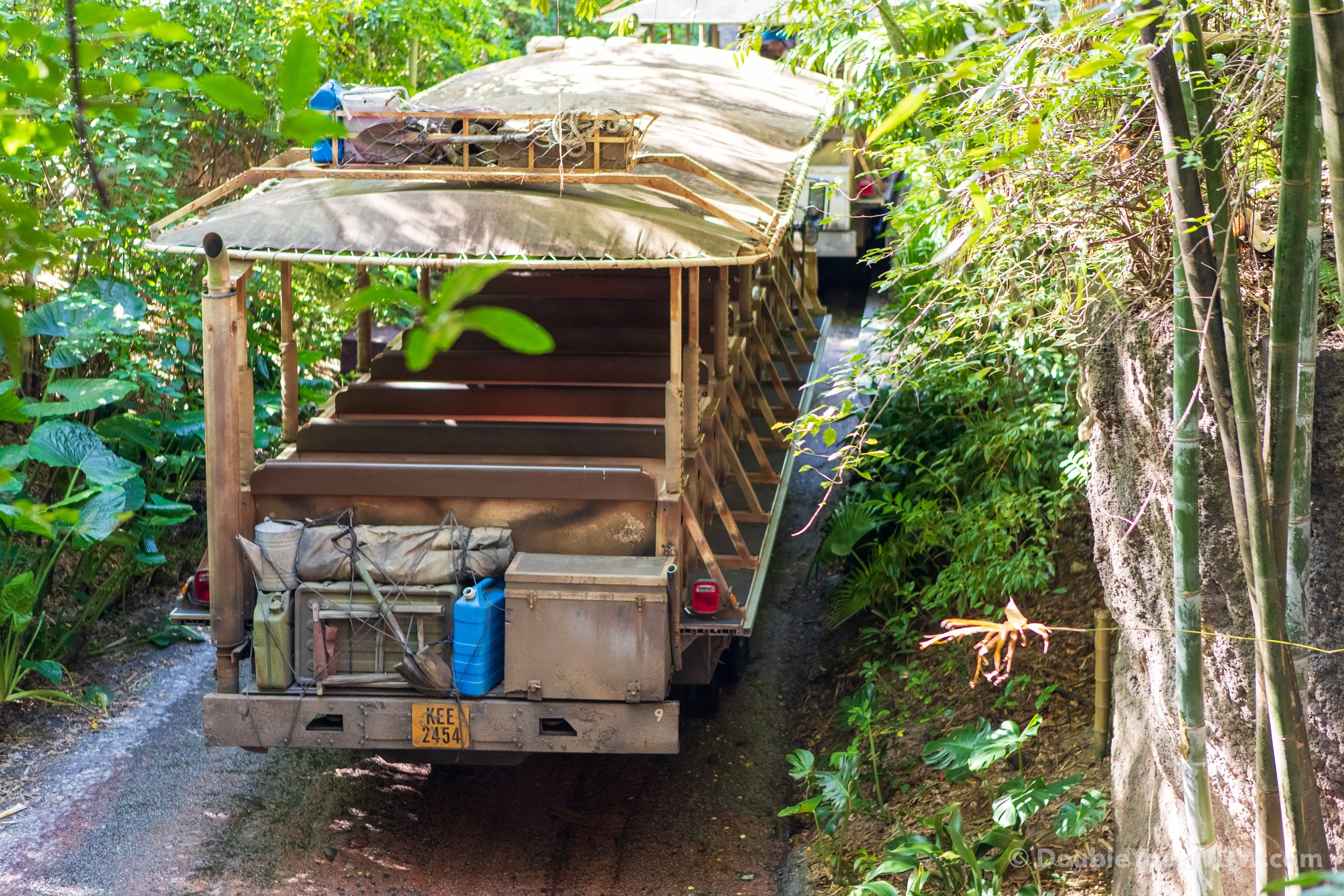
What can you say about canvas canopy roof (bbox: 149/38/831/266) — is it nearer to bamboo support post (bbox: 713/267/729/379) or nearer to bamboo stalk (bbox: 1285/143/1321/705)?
bamboo support post (bbox: 713/267/729/379)

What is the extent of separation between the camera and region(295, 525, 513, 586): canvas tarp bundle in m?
5.43

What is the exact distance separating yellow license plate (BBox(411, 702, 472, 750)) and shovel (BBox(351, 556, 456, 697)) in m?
0.06

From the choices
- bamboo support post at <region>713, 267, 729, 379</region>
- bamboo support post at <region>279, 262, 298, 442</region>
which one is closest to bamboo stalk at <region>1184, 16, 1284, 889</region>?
bamboo support post at <region>713, 267, 729, 379</region>

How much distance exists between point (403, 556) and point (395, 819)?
1425 mm

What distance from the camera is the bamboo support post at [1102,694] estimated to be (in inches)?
205

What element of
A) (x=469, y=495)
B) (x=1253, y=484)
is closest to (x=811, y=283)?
(x=469, y=495)

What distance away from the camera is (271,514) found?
5.70 metres

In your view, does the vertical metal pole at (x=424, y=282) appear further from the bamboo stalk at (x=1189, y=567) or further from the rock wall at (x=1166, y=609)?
the bamboo stalk at (x=1189, y=567)

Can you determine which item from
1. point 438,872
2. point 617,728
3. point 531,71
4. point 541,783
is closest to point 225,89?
point 617,728

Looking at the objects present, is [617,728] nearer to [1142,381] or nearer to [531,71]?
[1142,381]

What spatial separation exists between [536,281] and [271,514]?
11.5 ft

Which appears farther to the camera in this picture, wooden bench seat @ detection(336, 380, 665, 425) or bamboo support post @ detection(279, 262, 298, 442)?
bamboo support post @ detection(279, 262, 298, 442)

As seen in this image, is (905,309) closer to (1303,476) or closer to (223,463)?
(1303,476)

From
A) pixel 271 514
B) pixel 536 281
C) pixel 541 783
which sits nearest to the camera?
pixel 271 514
